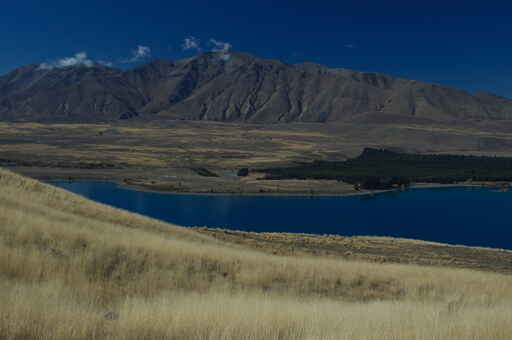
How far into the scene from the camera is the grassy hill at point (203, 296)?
4391 millimetres

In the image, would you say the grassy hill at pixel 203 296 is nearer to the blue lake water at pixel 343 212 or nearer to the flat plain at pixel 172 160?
the blue lake water at pixel 343 212

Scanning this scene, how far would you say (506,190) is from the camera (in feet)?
345

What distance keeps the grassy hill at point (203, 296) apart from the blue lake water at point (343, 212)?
55255 mm

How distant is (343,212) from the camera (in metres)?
81.7

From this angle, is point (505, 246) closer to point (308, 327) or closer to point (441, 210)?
point (441, 210)

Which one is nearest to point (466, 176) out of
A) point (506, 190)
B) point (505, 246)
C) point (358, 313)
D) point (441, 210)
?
point (506, 190)

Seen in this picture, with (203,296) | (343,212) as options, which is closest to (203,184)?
(343,212)

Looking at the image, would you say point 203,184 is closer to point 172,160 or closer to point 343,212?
point 343,212

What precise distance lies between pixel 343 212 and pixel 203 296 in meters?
77.1

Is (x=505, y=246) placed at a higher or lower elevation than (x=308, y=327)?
lower

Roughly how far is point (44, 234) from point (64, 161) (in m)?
124

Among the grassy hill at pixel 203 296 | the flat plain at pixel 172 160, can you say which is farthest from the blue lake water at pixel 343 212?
the grassy hill at pixel 203 296

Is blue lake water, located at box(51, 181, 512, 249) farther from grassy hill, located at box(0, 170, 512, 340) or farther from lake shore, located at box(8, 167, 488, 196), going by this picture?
grassy hill, located at box(0, 170, 512, 340)

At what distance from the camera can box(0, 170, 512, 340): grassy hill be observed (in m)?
4.39
